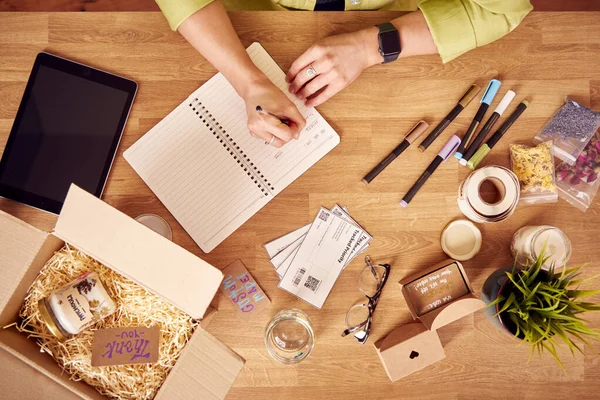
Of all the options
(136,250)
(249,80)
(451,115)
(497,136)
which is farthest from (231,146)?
(497,136)

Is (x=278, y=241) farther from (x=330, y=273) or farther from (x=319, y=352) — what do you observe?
(x=319, y=352)

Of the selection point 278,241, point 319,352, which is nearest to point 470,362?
point 319,352

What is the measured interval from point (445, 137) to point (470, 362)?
494 mm

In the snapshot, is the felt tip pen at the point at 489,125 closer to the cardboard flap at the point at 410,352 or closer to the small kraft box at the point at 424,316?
the small kraft box at the point at 424,316

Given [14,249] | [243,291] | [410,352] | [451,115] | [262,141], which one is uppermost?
[14,249]

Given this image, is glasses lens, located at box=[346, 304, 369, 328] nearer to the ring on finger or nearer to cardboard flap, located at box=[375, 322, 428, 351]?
cardboard flap, located at box=[375, 322, 428, 351]

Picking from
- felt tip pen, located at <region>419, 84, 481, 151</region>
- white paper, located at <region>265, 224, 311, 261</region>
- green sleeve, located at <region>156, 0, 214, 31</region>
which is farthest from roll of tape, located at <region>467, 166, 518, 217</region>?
green sleeve, located at <region>156, 0, 214, 31</region>

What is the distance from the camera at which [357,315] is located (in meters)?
0.98

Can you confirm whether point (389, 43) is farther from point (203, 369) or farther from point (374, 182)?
point (203, 369)

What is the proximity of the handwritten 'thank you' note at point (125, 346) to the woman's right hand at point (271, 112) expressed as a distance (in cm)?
44

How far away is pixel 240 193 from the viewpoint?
0.99m

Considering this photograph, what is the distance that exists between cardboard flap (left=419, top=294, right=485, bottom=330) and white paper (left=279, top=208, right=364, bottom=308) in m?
0.21

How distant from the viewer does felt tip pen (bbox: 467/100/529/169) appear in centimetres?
100

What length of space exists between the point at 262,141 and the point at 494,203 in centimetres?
52
